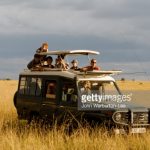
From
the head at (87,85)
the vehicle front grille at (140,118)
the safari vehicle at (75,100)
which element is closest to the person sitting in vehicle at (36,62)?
the safari vehicle at (75,100)

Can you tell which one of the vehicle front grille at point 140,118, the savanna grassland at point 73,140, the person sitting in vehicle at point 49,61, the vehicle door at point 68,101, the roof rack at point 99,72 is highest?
the person sitting in vehicle at point 49,61

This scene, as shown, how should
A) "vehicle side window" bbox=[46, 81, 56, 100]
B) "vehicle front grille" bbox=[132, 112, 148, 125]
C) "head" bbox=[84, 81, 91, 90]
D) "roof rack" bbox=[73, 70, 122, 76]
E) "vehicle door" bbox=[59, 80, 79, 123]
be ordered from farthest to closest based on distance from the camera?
1. "vehicle side window" bbox=[46, 81, 56, 100]
2. "roof rack" bbox=[73, 70, 122, 76]
3. "head" bbox=[84, 81, 91, 90]
4. "vehicle door" bbox=[59, 80, 79, 123]
5. "vehicle front grille" bbox=[132, 112, 148, 125]

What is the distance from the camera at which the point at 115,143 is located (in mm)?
11195

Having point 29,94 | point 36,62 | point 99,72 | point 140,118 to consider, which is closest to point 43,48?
point 36,62

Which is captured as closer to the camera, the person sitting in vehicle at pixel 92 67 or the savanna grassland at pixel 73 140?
the savanna grassland at pixel 73 140

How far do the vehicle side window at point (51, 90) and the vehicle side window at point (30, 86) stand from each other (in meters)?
0.46

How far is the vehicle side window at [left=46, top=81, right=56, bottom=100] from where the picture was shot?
44.4 ft

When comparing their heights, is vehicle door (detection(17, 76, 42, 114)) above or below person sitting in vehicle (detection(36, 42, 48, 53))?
below

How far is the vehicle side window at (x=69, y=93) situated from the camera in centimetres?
1275

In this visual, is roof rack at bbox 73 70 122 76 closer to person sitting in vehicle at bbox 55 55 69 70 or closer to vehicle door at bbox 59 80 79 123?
vehicle door at bbox 59 80 79 123

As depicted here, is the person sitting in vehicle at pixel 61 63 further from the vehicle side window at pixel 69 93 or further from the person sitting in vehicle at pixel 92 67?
the vehicle side window at pixel 69 93

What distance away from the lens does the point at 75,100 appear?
12.6 m

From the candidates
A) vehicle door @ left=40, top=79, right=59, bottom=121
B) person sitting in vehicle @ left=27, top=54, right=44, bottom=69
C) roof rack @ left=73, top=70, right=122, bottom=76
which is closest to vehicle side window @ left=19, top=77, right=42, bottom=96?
vehicle door @ left=40, top=79, right=59, bottom=121

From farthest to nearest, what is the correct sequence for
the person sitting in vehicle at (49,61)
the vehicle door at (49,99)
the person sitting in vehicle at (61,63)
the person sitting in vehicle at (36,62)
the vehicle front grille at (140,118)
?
the person sitting in vehicle at (36,62)
the person sitting in vehicle at (49,61)
the person sitting in vehicle at (61,63)
the vehicle door at (49,99)
the vehicle front grille at (140,118)
